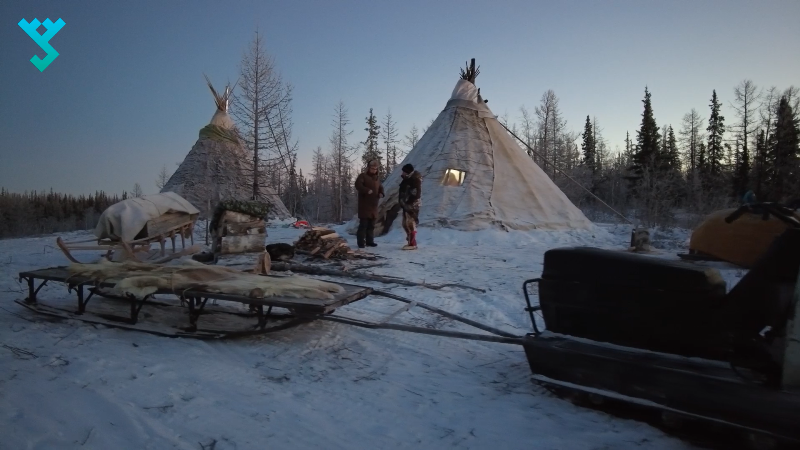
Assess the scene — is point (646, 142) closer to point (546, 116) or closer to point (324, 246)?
point (546, 116)

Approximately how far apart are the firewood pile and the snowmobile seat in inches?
213

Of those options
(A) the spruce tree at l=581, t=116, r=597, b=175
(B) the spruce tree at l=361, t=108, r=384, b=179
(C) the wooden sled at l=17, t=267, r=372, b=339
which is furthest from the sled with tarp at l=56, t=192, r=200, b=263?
(A) the spruce tree at l=581, t=116, r=597, b=175

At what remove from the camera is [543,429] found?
2.21 metres

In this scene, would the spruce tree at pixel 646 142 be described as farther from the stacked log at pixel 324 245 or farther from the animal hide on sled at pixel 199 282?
the animal hide on sled at pixel 199 282

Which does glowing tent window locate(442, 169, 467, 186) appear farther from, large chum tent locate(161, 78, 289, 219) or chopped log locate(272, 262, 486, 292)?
large chum tent locate(161, 78, 289, 219)

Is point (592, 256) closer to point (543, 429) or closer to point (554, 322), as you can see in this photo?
point (554, 322)

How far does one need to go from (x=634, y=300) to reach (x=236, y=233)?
7.15 m

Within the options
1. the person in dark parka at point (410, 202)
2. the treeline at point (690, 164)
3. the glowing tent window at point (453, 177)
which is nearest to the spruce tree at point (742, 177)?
the treeline at point (690, 164)

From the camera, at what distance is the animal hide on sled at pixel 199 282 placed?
11.3ft

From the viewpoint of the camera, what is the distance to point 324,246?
779 cm

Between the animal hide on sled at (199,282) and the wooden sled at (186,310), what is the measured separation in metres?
0.06

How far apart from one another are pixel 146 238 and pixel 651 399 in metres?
7.82

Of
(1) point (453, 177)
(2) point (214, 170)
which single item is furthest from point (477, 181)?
(2) point (214, 170)

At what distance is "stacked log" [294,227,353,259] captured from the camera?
7.64 m
